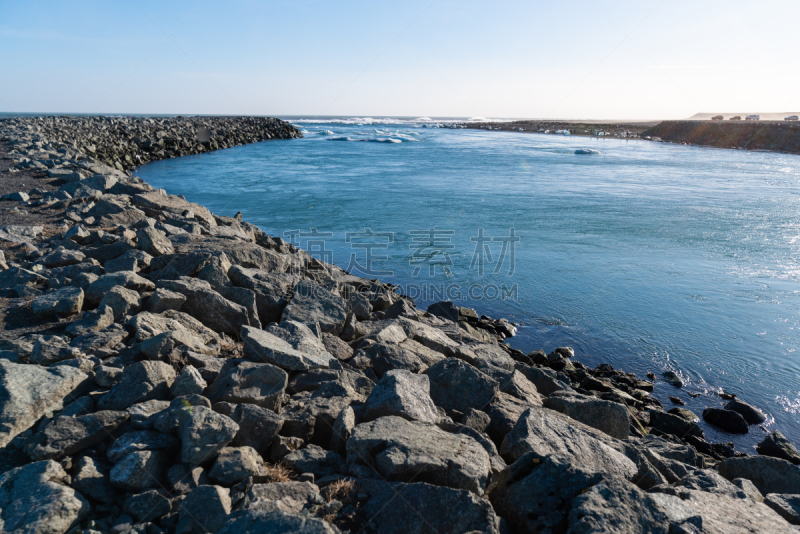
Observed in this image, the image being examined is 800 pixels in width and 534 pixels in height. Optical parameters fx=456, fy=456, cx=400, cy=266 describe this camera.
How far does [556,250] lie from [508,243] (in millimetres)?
1156

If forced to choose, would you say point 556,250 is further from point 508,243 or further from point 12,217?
point 12,217

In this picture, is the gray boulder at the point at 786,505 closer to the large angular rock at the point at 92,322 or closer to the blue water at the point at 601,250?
the blue water at the point at 601,250

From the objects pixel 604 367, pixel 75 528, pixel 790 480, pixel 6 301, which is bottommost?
pixel 604 367

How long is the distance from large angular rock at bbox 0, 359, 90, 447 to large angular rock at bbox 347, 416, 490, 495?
1885 mm

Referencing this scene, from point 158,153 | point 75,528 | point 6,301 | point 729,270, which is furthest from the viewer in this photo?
point 158,153

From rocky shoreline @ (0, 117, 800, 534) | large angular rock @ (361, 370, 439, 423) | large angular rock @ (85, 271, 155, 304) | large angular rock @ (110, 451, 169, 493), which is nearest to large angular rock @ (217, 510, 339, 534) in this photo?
rocky shoreline @ (0, 117, 800, 534)

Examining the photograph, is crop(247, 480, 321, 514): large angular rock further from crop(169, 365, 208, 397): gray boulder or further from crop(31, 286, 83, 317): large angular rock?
crop(31, 286, 83, 317): large angular rock

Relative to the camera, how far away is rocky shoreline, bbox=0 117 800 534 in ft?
7.78

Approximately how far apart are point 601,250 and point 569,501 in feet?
31.4

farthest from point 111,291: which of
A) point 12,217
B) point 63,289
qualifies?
point 12,217

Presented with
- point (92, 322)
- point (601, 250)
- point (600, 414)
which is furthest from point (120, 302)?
point (601, 250)

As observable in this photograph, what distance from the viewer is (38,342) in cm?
337

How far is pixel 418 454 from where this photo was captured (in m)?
2.74

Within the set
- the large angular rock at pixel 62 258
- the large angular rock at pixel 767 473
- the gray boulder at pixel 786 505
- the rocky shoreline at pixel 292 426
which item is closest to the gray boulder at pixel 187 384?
the rocky shoreline at pixel 292 426
